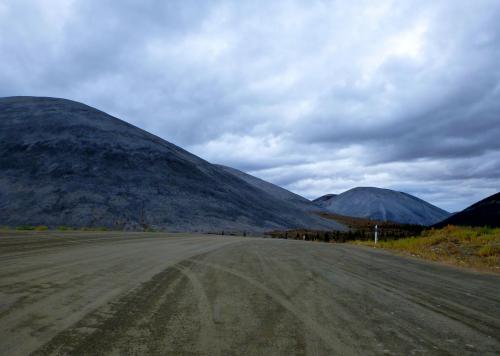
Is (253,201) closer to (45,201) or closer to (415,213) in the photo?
(45,201)

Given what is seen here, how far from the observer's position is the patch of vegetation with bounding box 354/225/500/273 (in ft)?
43.1

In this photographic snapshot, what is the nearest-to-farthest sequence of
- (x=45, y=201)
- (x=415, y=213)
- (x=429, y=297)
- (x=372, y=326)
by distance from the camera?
(x=372, y=326) → (x=429, y=297) → (x=45, y=201) → (x=415, y=213)

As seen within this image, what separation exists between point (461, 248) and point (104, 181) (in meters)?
49.8

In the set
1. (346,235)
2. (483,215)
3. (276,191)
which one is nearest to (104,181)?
(346,235)

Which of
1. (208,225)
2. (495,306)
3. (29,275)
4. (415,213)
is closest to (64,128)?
(208,225)

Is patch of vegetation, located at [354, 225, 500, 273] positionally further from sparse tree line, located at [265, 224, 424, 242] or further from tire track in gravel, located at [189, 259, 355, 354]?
sparse tree line, located at [265, 224, 424, 242]

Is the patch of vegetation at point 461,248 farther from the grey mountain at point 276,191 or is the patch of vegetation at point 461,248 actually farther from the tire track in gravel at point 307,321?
the grey mountain at point 276,191

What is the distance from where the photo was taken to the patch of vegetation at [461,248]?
13.1 meters

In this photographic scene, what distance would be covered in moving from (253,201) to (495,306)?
2801 inches

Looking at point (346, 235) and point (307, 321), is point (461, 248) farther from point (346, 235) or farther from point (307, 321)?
point (346, 235)

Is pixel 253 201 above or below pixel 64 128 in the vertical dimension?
below

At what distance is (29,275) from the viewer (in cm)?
754

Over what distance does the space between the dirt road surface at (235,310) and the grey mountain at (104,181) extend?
134 ft

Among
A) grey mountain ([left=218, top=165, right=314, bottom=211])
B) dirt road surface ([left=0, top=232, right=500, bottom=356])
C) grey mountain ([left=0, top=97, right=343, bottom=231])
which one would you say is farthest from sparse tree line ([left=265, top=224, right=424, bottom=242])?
grey mountain ([left=218, top=165, right=314, bottom=211])
